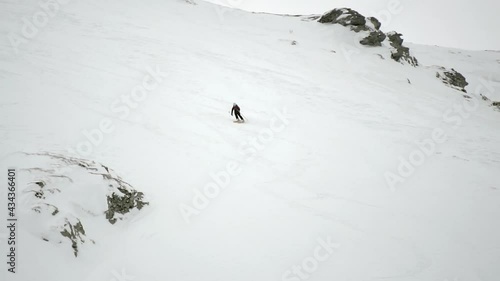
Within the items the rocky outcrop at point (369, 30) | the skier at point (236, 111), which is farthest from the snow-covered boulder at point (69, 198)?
the rocky outcrop at point (369, 30)

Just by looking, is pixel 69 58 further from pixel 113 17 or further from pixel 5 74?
pixel 113 17

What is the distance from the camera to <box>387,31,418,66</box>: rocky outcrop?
28.1m

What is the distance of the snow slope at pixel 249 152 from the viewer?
6.12 m

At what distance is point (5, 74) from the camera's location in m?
12.9

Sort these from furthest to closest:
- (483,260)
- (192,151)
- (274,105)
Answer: (274,105) < (192,151) < (483,260)

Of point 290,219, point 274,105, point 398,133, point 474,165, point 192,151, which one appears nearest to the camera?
point 290,219

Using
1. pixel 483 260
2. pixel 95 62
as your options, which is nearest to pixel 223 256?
pixel 483 260

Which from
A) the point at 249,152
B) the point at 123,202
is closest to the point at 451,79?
the point at 249,152

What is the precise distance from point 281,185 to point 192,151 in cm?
327

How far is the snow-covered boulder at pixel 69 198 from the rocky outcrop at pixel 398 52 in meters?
28.1

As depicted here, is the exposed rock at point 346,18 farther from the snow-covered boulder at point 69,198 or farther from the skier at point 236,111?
the snow-covered boulder at point 69,198

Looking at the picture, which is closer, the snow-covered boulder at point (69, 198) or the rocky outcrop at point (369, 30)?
the snow-covered boulder at point (69, 198)

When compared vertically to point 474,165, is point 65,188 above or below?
above

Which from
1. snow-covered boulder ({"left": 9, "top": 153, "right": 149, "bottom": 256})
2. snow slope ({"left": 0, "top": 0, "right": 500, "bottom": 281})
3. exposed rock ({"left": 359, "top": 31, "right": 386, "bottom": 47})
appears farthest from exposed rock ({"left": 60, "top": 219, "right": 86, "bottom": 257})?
exposed rock ({"left": 359, "top": 31, "right": 386, "bottom": 47})
